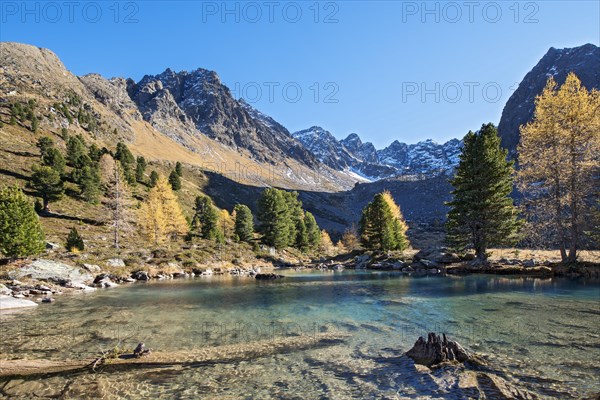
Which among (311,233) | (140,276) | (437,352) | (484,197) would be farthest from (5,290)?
(311,233)

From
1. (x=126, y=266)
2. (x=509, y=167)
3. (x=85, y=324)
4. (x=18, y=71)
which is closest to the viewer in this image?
(x=85, y=324)

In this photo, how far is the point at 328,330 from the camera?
1589 centimetres

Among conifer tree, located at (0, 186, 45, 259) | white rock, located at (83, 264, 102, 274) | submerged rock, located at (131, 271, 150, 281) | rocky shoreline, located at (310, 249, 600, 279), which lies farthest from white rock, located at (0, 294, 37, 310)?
rocky shoreline, located at (310, 249, 600, 279)

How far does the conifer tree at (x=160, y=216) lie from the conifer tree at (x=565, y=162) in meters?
55.0

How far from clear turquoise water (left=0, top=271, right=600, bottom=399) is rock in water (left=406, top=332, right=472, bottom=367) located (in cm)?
63

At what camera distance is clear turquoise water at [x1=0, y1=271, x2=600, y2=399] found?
30.8 ft

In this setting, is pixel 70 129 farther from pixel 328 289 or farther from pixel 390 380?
pixel 390 380

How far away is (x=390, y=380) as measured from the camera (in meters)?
9.72

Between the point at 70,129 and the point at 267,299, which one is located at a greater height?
the point at 70,129

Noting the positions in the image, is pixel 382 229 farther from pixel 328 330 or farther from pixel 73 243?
pixel 328 330

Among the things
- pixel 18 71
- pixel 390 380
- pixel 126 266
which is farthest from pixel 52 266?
pixel 18 71

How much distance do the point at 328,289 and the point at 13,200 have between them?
3448cm

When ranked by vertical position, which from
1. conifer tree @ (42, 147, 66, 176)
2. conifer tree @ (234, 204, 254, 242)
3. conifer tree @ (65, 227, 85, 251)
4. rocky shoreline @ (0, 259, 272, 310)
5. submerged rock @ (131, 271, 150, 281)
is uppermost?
conifer tree @ (42, 147, 66, 176)

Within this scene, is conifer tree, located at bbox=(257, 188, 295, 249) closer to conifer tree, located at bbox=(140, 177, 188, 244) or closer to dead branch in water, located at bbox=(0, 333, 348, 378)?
conifer tree, located at bbox=(140, 177, 188, 244)
